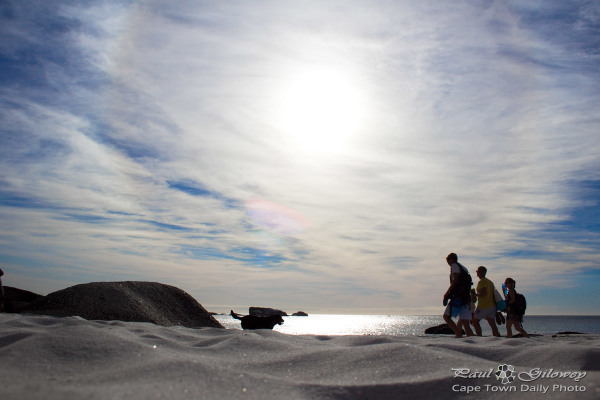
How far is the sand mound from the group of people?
5691mm

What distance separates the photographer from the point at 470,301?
8398mm

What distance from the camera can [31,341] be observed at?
8.21ft

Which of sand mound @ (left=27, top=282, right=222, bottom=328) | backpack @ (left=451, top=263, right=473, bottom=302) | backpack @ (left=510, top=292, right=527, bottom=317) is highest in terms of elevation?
backpack @ (left=451, top=263, right=473, bottom=302)

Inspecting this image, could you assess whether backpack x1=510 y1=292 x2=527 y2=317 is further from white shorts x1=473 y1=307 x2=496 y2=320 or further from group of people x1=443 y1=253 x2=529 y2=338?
white shorts x1=473 y1=307 x2=496 y2=320

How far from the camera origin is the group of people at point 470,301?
7547mm

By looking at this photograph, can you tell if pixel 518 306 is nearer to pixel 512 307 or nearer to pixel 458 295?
pixel 512 307

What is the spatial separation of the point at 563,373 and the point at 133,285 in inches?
357

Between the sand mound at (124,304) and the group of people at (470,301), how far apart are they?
Answer: 569cm

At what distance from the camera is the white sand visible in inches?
71.1

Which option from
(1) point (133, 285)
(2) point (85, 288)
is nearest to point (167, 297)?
(1) point (133, 285)

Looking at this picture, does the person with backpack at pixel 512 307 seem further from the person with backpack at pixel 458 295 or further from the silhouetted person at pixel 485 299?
the person with backpack at pixel 458 295

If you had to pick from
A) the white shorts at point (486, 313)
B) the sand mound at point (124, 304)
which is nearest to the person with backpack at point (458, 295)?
the white shorts at point (486, 313)

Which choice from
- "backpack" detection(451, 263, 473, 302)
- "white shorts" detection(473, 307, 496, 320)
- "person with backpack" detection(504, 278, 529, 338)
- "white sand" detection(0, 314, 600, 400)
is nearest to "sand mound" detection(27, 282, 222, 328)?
"white sand" detection(0, 314, 600, 400)

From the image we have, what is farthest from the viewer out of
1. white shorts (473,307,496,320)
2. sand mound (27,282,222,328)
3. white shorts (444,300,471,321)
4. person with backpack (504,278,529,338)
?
person with backpack (504,278,529,338)
